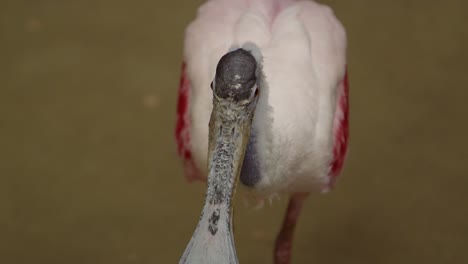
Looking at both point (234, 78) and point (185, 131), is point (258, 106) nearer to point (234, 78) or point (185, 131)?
point (234, 78)

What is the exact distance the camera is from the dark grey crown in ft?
7.15

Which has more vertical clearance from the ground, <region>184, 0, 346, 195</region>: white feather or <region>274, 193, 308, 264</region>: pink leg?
<region>184, 0, 346, 195</region>: white feather

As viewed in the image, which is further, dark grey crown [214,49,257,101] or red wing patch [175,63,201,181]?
red wing patch [175,63,201,181]

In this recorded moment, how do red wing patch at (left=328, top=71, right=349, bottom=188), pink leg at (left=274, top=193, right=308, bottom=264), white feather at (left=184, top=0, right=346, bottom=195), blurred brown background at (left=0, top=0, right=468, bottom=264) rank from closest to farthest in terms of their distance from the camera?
white feather at (left=184, top=0, right=346, bottom=195), red wing patch at (left=328, top=71, right=349, bottom=188), pink leg at (left=274, top=193, right=308, bottom=264), blurred brown background at (left=0, top=0, right=468, bottom=264)

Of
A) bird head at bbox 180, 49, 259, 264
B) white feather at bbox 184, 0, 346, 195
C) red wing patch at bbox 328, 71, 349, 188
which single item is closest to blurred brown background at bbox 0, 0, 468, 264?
red wing patch at bbox 328, 71, 349, 188

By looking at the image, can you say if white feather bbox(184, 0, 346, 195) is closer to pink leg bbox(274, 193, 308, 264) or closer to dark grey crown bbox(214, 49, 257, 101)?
dark grey crown bbox(214, 49, 257, 101)

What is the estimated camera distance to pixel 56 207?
12.0 feet

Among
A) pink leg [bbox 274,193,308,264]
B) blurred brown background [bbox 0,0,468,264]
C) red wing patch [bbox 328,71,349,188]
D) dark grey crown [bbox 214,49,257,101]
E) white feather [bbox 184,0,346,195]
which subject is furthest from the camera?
blurred brown background [bbox 0,0,468,264]

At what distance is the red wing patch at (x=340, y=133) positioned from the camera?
9.00 ft

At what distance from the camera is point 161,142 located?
391cm

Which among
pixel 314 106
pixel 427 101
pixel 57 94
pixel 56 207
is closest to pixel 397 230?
pixel 427 101

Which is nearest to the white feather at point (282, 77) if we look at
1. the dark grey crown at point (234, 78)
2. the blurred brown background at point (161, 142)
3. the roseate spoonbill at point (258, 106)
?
the roseate spoonbill at point (258, 106)

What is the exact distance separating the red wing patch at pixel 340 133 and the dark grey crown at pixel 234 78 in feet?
2.00

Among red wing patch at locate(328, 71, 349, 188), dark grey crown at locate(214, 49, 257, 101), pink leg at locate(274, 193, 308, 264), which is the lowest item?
pink leg at locate(274, 193, 308, 264)
